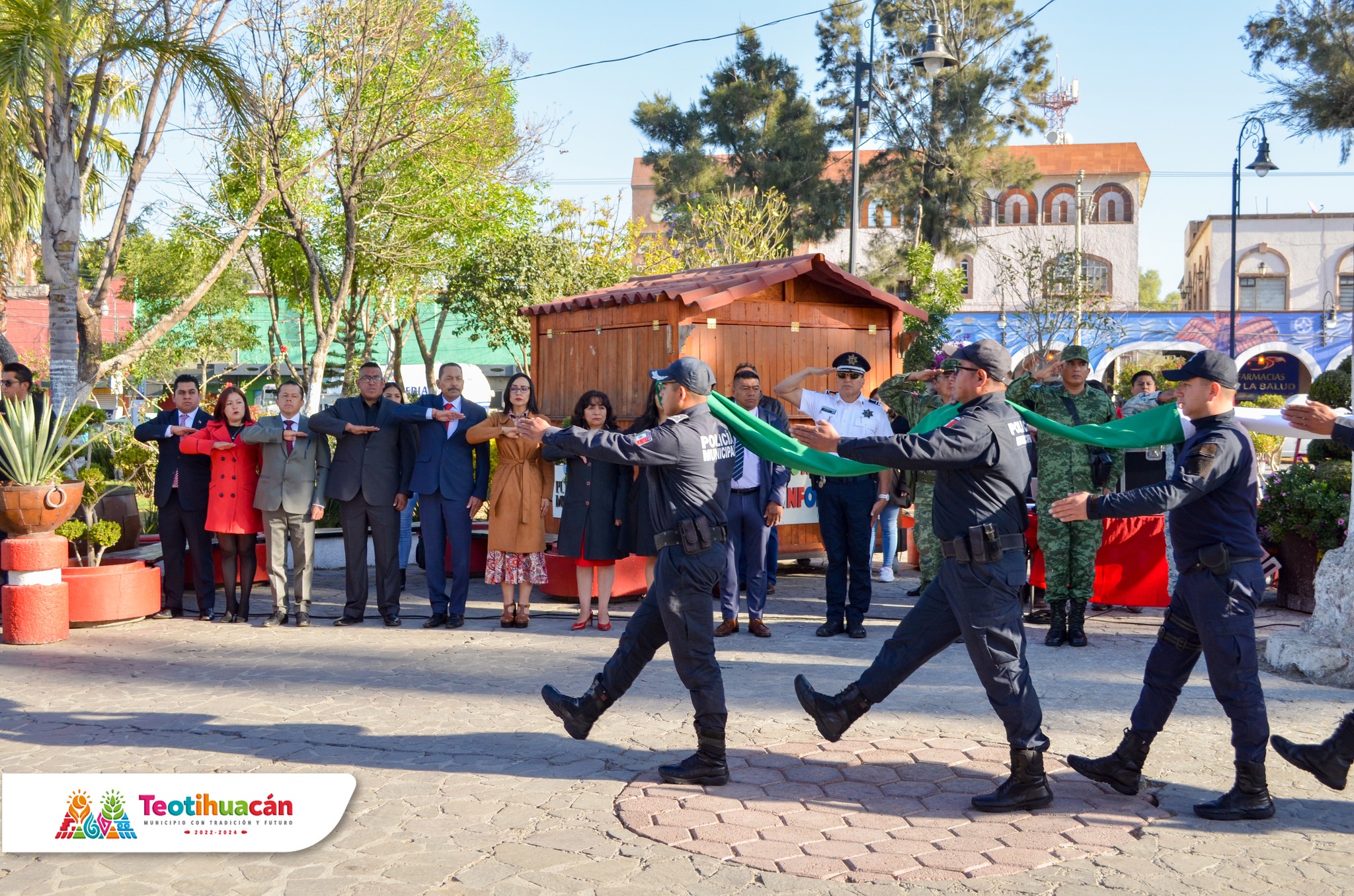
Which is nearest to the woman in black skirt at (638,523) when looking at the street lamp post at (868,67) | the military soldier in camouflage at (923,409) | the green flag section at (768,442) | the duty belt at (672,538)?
the military soldier in camouflage at (923,409)

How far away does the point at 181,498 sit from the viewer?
31.0 ft

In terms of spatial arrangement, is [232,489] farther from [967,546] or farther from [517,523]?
[967,546]

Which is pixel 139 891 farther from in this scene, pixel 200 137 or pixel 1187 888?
pixel 200 137

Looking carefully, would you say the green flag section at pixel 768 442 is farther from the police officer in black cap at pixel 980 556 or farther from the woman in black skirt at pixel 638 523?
the woman in black skirt at pixel 638 523

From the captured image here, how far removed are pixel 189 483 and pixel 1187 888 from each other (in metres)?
8.03

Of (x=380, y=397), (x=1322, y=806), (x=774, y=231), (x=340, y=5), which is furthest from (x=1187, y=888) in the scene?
(x=774, y=231)

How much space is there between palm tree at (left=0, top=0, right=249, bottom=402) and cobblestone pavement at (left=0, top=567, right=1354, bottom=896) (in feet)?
11.5

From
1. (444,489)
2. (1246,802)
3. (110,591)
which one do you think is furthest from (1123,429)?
(110,591)

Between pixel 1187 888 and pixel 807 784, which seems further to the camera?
pixel 807 784

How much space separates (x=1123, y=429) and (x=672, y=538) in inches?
106

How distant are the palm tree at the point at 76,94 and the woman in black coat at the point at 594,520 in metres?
4.80

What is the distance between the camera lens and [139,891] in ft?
13.2

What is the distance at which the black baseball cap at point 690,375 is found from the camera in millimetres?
5500

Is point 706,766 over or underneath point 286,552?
underneath
